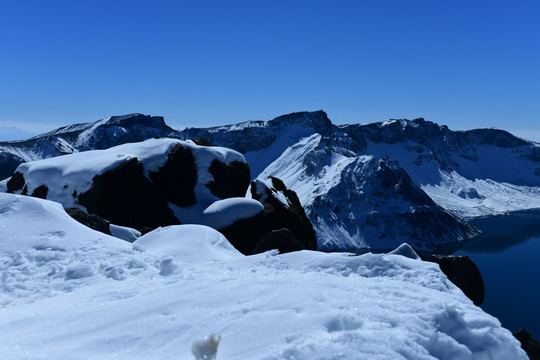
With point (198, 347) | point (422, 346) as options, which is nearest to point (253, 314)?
point (198, 347)

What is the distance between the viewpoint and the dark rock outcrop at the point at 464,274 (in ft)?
79.2

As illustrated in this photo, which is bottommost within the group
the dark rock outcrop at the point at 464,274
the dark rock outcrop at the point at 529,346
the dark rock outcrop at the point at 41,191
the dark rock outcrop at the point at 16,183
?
the dark rock outcrop at the point at 529,346

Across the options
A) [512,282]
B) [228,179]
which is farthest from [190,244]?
[512,282]

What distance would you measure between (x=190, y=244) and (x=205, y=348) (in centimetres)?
1179

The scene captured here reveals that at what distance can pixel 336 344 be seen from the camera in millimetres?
8258

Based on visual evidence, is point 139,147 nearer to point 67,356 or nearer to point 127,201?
point 127,201

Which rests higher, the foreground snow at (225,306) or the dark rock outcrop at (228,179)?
the dark rock outcrop at (228,179)

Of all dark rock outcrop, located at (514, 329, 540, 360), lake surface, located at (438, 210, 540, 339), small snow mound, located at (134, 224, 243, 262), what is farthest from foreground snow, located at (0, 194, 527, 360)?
lake surface, located at (438, 210, 540, 339)

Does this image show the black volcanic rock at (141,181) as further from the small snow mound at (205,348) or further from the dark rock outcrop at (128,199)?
the small snow mound at (205,348)

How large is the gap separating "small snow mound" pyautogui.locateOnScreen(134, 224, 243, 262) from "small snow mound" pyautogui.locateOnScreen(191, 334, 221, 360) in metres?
9.37

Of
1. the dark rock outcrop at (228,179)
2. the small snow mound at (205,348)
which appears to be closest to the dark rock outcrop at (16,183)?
the dark rock outcrop at (228,179)

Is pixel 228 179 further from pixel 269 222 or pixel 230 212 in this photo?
pixel 269 222

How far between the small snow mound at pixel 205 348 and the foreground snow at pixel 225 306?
0.31 meters

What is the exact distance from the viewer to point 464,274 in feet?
79.4
